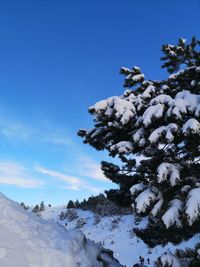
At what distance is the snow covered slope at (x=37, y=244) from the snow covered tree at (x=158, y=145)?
1501mm

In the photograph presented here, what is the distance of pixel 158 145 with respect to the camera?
272 inches

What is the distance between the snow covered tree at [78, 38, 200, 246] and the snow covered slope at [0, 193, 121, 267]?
150 centimetres

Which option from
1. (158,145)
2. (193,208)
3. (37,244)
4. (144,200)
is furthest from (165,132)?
(37,244)

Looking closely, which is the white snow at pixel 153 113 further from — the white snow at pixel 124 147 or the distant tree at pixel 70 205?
the distant tree at pixel 70 205

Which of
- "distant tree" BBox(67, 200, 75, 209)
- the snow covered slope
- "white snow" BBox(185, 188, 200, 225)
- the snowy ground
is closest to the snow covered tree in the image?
"white snow" BBox(185, 188, 200, 225)

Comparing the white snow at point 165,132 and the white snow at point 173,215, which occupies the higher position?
the white snow at point 165,132

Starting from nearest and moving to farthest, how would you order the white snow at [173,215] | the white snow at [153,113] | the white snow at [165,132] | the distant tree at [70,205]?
the white snow at [173,215] < the white snow at [165,132] < the white snow at [153,113] < the distant tree at [70,205]

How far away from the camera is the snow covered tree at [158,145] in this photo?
6.31 meters

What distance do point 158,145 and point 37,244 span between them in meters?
3.23

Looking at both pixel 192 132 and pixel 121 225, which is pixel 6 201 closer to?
pixel 192 132

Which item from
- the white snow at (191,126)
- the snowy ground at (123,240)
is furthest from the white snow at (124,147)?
the snowy ground at (123,240)

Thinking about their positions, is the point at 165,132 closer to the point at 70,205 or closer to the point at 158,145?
the point at 158,145

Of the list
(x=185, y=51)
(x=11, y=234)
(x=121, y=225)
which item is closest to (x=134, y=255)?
(x=121, y=225)

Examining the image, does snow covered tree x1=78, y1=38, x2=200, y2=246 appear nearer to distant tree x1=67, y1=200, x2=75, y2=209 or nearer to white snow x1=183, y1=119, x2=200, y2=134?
white snow x1=183, y1=119, x2=200, y2=134
